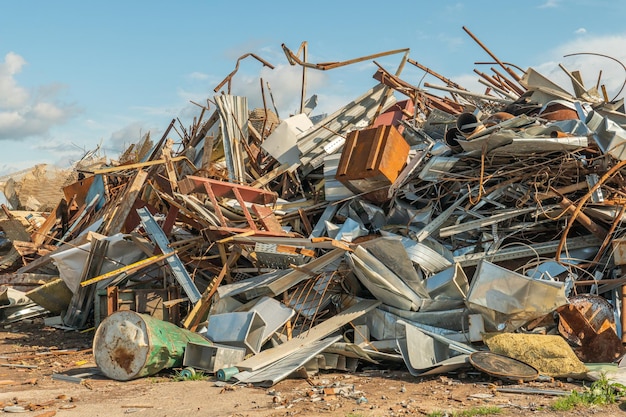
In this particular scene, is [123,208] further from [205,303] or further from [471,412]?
[471,412]

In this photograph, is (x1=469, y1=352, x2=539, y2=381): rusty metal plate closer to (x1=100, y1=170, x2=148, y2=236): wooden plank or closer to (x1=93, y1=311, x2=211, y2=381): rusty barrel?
(x1=93, y1=311, x2=211, y2=381): rusty barrel

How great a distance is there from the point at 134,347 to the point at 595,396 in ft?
14.5

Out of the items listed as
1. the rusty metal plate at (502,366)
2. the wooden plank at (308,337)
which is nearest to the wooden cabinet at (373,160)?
the wooden plank at (308,337)

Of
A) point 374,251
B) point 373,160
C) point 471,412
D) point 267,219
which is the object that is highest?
point 373,160

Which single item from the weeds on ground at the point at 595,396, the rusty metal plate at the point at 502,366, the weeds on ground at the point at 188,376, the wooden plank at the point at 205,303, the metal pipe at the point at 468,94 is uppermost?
the metal pipe at the point at 468,94

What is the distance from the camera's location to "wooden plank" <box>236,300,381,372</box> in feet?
23.4

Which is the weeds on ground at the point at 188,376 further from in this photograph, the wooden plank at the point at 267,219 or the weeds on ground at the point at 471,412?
the weeds on ground at the point at 471,412

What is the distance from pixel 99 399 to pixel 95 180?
23.0 ft

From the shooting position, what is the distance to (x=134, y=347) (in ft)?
23.0

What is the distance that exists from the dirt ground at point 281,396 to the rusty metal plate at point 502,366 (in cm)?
9

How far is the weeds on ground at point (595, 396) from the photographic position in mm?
5598

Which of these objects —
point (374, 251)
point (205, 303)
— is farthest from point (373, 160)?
point (205, 303)

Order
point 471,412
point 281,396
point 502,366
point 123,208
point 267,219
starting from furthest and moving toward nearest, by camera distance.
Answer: point 123,208
point 267,219
point 502,366
point 281,396
point 471,412

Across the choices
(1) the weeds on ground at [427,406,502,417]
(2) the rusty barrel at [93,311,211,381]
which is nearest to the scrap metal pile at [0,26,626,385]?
(2) the rusty barrel at [93,311,211,381]
